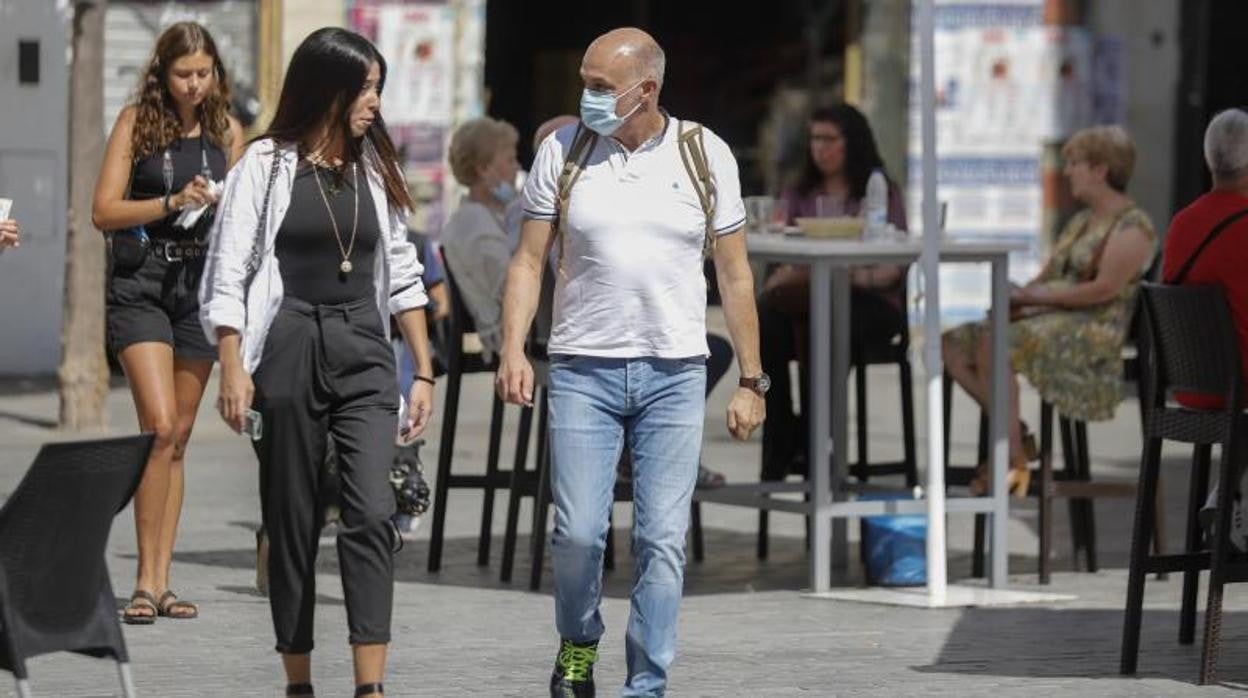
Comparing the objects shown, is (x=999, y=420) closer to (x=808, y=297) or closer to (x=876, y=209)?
(x=876, y=209)

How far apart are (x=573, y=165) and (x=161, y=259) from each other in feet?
7.39

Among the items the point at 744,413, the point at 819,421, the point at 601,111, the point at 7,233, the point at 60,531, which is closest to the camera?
the point at 60,531

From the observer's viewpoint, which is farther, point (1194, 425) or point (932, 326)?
point (932, 326)

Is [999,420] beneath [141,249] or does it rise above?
beneath

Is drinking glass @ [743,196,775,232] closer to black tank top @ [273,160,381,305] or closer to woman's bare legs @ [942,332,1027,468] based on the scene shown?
woman's bare legs @ [942,332,1027,468]

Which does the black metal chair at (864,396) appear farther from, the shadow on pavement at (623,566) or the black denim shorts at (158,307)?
the black denim shorts at (158,307)

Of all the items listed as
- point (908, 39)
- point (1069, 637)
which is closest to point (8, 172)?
point (908, 39)

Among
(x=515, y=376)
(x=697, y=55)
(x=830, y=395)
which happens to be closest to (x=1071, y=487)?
(x=830, y=395)

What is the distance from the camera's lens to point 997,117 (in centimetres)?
2042

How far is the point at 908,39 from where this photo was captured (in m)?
20.5

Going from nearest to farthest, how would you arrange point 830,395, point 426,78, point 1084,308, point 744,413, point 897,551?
point 744,413 → point 897,551 → point 830,395 → point 1084,308 → point 426,78

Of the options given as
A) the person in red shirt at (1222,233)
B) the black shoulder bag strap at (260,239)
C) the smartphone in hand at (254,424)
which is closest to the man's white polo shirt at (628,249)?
the black shoulder bag strap at (260,239)

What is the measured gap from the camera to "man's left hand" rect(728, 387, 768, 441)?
293 inches

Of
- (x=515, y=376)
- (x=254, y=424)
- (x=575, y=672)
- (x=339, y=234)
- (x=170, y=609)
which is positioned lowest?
(x=170, y=609)
